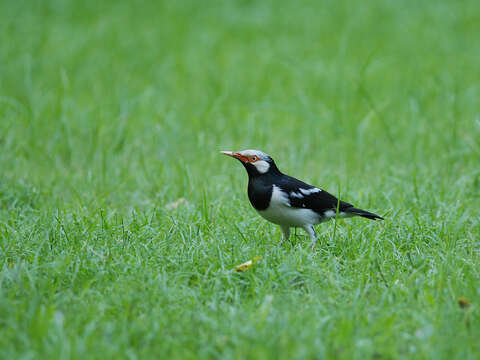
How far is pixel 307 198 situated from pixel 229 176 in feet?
6.21

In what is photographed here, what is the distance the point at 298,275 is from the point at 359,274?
0.40 m

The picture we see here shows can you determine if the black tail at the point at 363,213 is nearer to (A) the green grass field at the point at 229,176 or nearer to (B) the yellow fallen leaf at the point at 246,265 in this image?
(A) the green grass field at the point at 229,176

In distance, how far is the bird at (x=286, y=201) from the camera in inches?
161

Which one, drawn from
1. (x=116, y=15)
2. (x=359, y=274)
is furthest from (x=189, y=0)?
(x=359, y=274)

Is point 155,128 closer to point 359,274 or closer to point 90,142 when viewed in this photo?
point 90,142

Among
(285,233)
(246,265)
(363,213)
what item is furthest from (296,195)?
(246,265)

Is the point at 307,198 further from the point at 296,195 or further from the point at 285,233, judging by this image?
the point at 285,233

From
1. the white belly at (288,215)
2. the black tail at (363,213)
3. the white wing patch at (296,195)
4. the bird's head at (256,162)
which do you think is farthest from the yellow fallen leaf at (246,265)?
the black tail at (363,213)

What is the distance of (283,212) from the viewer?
4094mm

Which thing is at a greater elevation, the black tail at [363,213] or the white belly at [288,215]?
the black tail at [363,213]

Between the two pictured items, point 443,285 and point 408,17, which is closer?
point 443,285

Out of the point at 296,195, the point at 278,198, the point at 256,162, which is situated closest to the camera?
the point at 278,198

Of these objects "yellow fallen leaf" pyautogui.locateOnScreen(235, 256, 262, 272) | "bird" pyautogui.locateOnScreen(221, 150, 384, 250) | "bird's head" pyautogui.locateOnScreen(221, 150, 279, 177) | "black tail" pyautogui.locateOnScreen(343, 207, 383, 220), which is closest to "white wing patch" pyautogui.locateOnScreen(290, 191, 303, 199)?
"bird" pyautogui.locateOnScreen(221, 150, 384, 250)

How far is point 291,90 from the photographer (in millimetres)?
8391
